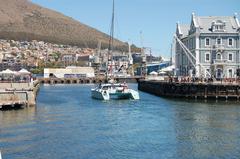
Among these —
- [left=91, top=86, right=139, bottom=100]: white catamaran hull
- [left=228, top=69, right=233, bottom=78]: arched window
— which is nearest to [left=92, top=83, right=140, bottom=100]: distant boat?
[left=91, top=86, right=139, bottom=100]: white catamaran hull

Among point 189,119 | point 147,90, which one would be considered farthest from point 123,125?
point 147,90

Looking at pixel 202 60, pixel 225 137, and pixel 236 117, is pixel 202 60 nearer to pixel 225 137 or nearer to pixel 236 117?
pixel 236 117

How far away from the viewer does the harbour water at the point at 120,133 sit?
3522 cm

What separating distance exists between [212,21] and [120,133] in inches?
2494

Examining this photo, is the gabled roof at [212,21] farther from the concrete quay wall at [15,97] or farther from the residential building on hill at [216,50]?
the concrete quay wall at [15,97]

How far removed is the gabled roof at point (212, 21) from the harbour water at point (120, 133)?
3793 centimetres

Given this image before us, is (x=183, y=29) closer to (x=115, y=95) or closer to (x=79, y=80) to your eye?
(x=115, y=95)

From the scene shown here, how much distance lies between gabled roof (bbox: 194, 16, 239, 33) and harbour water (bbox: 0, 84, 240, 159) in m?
37.9

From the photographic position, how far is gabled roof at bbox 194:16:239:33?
100 meters

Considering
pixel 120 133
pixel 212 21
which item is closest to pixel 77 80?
pixel 212 21

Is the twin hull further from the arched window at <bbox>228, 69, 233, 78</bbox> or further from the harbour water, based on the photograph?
the arched window at <bbox>228, 69, 233, 78</bbox>

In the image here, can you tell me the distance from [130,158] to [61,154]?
4807mm

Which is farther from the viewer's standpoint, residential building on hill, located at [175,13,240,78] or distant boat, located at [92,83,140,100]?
residential building on hill, located at [175,13,240,78]

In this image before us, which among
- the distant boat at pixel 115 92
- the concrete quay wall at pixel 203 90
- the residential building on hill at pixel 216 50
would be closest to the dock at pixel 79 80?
the residential building on hill at pixel 216 50
